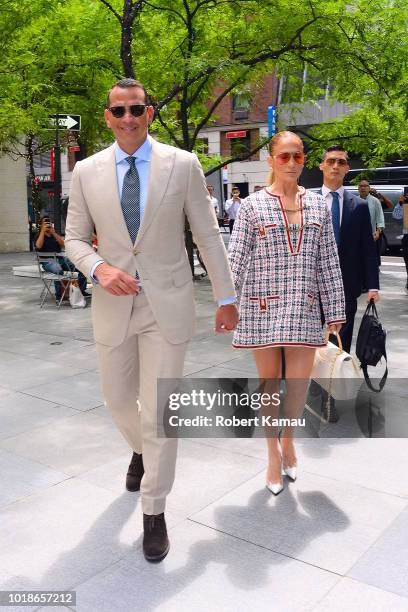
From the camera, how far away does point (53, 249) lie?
37.2ft

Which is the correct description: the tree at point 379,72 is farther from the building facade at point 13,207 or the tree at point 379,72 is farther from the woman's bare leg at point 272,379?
the building facade at point 13,207

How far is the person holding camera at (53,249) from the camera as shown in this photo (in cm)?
1109

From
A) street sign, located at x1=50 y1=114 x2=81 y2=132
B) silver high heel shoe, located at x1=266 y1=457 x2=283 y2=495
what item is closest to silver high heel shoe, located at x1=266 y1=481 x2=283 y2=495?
silver high heel shoe, located at x1=266 y1=457 x2=283 y2=495

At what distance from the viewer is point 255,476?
3971mm

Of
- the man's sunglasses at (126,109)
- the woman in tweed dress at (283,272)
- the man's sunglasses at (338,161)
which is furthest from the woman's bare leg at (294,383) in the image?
the man's sunglasses at (338,161)

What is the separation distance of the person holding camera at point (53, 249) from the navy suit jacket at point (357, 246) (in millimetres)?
6837

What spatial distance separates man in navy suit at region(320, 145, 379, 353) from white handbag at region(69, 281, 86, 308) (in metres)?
6.48

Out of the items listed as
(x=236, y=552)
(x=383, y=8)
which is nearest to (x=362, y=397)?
(x=236, y=552)

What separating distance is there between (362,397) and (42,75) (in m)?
9.50

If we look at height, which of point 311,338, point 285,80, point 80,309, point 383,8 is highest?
point 383,8

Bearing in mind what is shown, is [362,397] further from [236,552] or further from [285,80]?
[285,80]

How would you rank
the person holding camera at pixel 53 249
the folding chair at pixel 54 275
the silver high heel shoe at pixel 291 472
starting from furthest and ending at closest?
1. the person holding camera at pixel 53 249
2. the folding chair at pixel 54 275
3. the silver high heel shoe at pixel 291 472

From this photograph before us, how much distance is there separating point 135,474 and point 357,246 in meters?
2.44

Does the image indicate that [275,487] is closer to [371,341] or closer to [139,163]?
[371,341]
